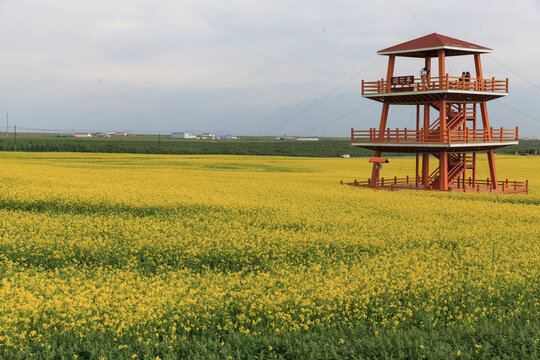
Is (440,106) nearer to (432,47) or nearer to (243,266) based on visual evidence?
(432,47)

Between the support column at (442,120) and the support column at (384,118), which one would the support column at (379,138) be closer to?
the support column at (384,118)

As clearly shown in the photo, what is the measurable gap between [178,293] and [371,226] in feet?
33.4

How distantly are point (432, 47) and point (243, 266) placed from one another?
27.2 meters

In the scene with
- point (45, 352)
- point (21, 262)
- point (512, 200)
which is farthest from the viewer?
point (512, 200)

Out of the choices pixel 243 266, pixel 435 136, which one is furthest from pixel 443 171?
pixel 243 266

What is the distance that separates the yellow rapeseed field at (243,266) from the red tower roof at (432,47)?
13.9 meters

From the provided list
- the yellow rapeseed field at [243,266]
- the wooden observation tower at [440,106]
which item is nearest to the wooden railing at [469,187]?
the wooden observation tower at [440,106]

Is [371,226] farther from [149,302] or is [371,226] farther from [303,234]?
[149,302]

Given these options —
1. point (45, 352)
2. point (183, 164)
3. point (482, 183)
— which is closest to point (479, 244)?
point (45, 352)

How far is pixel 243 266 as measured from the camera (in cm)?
1466

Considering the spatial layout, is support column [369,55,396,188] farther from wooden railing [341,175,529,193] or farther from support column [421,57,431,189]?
support column [421,57,431,189]

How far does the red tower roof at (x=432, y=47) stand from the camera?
3584cm

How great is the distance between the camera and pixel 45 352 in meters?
8.48

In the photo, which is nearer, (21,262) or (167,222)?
(21,262)
